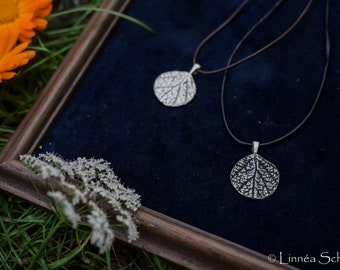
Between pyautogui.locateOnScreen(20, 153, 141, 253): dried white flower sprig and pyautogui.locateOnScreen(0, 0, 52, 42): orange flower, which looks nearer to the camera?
pyautogui.locateOnScreen(20, 153, 141, 253): dried white flower sprig

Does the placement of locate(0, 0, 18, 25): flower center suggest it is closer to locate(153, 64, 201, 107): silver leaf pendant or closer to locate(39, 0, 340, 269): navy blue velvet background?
locate(39, 0, 340, 269): navy blue velvet background

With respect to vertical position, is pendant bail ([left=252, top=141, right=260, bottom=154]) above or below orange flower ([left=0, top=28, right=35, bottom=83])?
above

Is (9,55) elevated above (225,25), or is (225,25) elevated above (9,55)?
(225,25)

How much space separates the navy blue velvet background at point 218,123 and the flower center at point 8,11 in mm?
236

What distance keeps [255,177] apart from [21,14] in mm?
715

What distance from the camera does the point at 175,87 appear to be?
118 cm

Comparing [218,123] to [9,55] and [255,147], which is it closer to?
[255,147]

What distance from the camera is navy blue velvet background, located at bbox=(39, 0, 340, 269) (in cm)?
99

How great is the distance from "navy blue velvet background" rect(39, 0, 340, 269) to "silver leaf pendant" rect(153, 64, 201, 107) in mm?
18

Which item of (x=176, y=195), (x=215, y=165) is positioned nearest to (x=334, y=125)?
(x=215, y=165)

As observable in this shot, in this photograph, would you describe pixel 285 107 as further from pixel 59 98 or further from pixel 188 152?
pixel 59 98

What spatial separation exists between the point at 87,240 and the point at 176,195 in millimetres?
218

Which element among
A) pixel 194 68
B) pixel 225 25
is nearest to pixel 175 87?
pixel 194 68

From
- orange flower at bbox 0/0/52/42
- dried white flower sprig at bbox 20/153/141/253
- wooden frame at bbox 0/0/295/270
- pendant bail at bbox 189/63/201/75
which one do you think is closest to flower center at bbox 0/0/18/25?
orange flower at bbox 0/0/52/42
